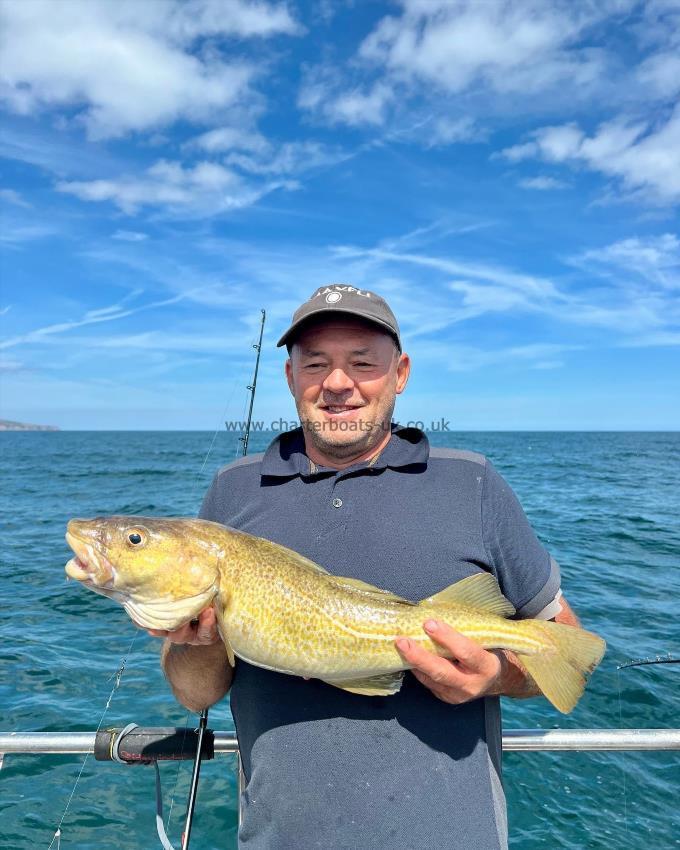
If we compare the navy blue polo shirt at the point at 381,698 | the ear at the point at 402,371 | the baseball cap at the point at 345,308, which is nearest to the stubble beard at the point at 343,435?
the navy blue polo shirt at the point at 381,698

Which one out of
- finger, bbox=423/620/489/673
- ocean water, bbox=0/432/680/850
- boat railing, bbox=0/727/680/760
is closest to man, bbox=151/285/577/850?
finger, bbox=423/620/489/673

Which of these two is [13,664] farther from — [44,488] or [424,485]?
[44,488]

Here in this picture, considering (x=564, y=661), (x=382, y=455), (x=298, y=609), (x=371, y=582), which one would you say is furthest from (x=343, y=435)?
(x=564, y=661)

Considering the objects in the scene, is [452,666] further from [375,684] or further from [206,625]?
[206,625]

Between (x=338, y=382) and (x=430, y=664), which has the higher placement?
(x=338, y=382)

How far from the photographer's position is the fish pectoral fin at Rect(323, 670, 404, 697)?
2438 millimetres

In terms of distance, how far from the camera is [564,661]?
2.56 m

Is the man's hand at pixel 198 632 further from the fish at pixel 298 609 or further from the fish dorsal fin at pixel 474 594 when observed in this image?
the fish dorsal fin at pixel 474 594

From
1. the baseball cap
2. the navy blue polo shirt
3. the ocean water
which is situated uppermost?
the baseball cap

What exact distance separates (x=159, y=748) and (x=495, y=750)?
166 cm

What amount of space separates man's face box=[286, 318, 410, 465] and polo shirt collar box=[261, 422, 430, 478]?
112 mm

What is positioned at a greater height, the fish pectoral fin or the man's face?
the man's face

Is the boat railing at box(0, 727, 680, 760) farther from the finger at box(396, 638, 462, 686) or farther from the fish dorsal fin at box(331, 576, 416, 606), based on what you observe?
the fish dorsal fin at box(331, 576, 416, 606)

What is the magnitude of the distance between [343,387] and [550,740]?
207cm
